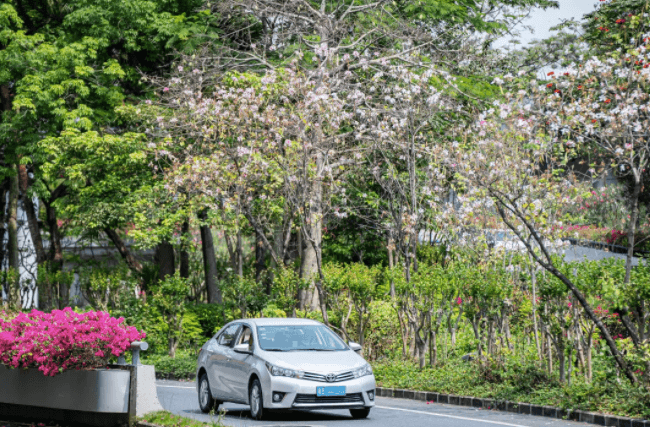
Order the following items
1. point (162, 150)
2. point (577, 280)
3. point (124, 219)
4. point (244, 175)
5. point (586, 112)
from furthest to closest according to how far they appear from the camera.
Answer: point (124, 219) < point (162, 150) < point (244, 175) < point (586, 112) < point (577, 280)

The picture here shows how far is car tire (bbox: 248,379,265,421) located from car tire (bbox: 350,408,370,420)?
1.34 m

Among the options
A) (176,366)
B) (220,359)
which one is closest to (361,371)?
(220,359)

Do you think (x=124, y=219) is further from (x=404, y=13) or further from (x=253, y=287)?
(x=404, y=13)

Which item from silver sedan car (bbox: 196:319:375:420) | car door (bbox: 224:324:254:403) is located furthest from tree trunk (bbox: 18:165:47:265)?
car door (bbox: 224:324:254:403)

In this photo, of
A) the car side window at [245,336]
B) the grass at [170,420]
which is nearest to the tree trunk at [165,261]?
the car side window at [245,336]

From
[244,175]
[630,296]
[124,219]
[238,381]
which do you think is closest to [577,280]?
[630,296]

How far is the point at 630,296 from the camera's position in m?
12.8

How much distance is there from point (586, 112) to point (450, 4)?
34.7 ft

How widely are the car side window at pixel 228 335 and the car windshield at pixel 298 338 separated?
64 cm

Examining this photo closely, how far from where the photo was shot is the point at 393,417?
13.2m

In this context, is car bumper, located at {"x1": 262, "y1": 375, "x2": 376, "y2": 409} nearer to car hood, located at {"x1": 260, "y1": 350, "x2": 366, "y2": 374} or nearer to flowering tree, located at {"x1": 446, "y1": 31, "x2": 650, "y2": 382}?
car hood, located at {"x1": 260, "y1": 350, "x2": 366, "y2": 374}

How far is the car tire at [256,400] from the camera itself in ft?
41.4

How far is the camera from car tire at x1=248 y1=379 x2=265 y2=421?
497 inches

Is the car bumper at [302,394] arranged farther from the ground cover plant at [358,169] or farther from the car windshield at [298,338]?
the ground cover plant at [358,169]
